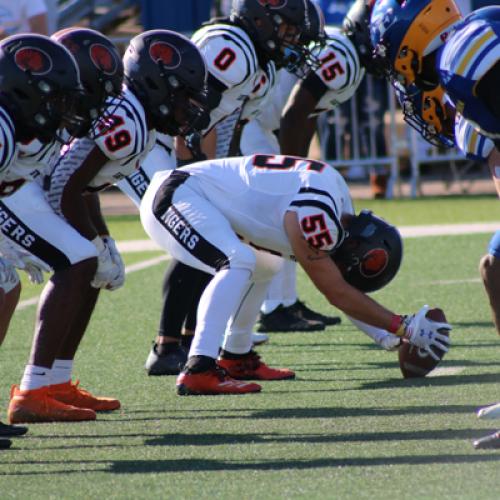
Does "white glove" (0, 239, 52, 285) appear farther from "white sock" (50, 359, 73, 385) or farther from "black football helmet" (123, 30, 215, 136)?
"black football helmet" (123, 30, 215, 136)

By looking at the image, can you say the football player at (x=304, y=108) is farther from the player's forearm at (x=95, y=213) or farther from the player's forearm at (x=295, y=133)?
the player's forearm at (x=95, y=213)

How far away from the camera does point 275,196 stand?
5.63 m

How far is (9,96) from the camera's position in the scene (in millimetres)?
4777

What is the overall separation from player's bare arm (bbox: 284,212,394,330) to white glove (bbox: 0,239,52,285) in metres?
1.03

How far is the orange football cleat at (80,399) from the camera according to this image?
5488 millimetres

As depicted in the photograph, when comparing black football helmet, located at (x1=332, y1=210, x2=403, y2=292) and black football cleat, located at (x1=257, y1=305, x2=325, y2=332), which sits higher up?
black football helmet, located at (x1=332, y1=210, x2=403, y2=292)

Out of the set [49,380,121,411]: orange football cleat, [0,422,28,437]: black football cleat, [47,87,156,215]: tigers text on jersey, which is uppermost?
[47,87,156,215]: tigers text on jersey

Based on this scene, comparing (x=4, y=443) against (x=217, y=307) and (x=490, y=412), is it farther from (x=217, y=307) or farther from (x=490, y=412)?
(x=490, y=412)

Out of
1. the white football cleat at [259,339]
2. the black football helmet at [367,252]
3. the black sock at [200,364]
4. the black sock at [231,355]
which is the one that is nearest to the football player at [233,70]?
the black sock at [231,355]

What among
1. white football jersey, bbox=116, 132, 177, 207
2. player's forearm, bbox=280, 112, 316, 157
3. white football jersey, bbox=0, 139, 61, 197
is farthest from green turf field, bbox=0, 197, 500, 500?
player's forearm, bbox=280, 112, 316, 157

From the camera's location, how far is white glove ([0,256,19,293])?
17.2 feet

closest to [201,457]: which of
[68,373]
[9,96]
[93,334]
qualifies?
[68,373]

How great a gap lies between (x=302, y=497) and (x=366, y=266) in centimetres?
183

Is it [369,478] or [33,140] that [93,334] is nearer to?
[33,140]
